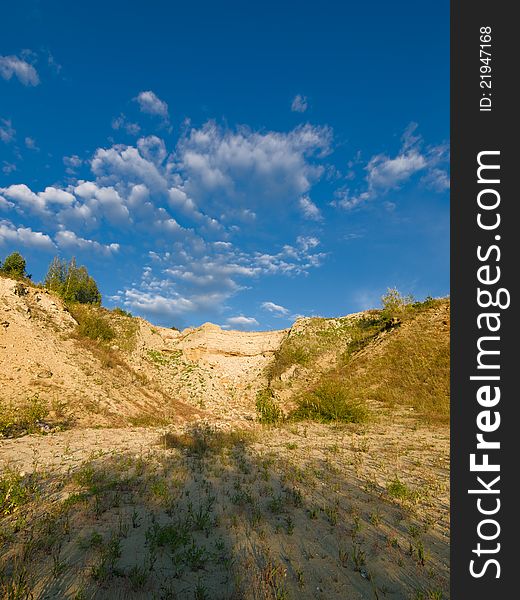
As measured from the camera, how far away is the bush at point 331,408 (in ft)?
52.9

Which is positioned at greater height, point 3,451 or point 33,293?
point 33,293

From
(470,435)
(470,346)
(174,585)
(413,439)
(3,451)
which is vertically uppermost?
(470,346)

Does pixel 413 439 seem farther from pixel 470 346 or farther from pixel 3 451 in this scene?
pixel 3 451

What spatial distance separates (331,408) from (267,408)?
22.1ft

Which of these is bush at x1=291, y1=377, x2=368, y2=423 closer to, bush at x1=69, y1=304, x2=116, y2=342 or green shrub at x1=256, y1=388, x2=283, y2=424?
green shrub at x1=256, y1=388, x2=283, y2=424

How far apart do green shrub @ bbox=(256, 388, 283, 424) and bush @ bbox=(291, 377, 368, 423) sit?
1389 millimetres

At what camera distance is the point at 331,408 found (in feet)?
55.2

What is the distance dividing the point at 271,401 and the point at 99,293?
112 ft

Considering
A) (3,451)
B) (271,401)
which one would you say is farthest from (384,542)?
(271,401)

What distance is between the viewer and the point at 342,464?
345 inches

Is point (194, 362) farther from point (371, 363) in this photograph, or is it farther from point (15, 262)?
point (15, 262)

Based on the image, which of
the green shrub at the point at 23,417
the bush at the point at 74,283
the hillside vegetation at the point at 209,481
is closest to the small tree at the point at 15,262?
the bush at the point at 74,283

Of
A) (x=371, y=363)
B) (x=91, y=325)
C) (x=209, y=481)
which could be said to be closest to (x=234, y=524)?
(x=209, y=481)

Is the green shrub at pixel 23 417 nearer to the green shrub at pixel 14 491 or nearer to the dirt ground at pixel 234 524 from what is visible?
the dirt ground at pixel 234 524
